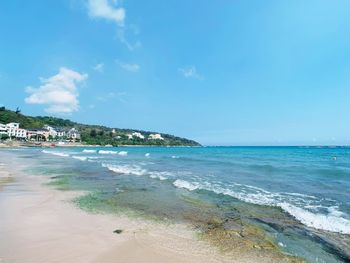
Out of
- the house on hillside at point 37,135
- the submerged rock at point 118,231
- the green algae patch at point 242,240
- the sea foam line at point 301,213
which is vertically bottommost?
the green algae patch at point 242,240

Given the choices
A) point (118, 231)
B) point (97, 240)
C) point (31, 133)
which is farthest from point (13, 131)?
point (97, 240)

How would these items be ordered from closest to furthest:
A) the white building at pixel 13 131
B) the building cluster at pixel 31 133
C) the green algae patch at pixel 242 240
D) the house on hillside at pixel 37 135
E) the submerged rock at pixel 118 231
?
the green algae patch at pixel 242 240
the submerged rock at pixel 118 231
the white building at pixel 13 131
the building cluster at pixel 31 133
the house on hillside at pixel 37 135

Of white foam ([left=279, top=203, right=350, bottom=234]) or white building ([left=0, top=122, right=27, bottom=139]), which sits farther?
white building ([left=0, top=122, right=27, bottom=139])

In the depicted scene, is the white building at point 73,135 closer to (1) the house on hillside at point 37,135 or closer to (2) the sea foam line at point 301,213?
(1) the house on hillside at point 37,135

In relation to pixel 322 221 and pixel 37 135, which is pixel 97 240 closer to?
pixel 322 221

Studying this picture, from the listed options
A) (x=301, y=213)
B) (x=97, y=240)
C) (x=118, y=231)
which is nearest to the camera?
(x=97, y=240)

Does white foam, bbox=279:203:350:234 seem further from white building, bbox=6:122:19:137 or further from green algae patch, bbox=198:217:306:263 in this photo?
white building, bbox=6:122:19:137

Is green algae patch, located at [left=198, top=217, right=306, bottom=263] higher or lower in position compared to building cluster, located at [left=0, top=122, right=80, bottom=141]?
lower

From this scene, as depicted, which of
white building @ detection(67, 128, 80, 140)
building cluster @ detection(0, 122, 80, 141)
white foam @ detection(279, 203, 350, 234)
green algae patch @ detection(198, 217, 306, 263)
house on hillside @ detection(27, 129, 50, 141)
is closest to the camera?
green algae patch @ detection(198, 217, 306, 263)

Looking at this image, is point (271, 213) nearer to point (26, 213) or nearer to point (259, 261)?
point (259, 261)

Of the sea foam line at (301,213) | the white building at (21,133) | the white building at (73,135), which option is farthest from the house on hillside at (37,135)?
the sea foam line at (301,213)

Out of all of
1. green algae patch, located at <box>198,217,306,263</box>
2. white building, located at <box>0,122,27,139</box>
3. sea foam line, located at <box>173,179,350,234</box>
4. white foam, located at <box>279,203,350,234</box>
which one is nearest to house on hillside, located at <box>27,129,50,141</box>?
white building, located at <box>0,122,27,139</box>

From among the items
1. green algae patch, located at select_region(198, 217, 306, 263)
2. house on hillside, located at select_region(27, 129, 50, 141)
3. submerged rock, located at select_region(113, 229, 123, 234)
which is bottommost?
green algae patch, located at select_region(198, 217, 306, 263)

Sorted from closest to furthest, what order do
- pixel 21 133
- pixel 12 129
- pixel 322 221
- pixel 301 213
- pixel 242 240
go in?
1. pixel 242 240
2. pixel 322 221
3. pixel 301 213
4. pixel 12 129
5. pixel 21 133
